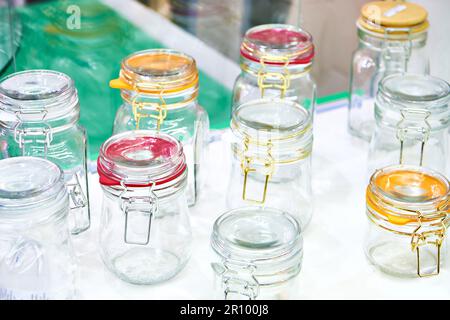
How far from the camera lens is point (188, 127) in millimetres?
903

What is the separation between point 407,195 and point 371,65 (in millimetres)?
394

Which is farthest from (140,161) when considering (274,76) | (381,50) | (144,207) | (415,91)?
(381,50)

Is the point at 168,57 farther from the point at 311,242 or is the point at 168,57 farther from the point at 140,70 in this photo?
the point at 311,242

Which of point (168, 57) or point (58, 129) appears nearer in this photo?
point (58, 129)

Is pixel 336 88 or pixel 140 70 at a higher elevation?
pixel 140 70

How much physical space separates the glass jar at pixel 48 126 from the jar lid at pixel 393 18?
42 cm

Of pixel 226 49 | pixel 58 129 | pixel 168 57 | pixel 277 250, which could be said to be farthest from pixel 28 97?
pixel 226 49

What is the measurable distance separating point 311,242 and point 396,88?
222 millimetres

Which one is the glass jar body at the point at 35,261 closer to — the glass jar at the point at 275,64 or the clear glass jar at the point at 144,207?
the clear glass jar at the point at 144,207

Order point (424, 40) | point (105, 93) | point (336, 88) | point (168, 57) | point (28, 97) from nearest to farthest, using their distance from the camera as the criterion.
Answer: point (28, 97), point (168, 57), point (424, 40), point (105, 93), point (336, 88)

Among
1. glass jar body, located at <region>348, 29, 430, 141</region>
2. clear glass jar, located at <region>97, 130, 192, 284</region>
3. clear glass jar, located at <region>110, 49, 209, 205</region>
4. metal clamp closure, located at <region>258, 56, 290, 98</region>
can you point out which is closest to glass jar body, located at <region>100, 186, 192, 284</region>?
clear glass jar, located at <region>97, 130, 192, 284</region>

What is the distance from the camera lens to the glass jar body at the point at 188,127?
0.90 m

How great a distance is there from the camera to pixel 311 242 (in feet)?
2.77

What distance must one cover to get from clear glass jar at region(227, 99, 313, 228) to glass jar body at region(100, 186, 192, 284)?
3.4 inches
